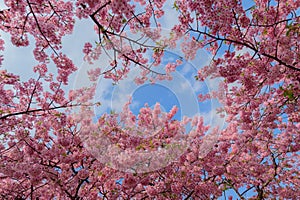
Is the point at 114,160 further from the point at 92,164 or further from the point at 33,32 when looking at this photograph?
the point at 33,32

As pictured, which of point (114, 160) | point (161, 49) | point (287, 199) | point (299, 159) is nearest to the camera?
point (161, 49)

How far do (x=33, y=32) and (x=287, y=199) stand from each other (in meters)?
9.17

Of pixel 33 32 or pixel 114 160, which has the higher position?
pixel 33 32

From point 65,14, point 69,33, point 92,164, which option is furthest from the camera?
point 92,164

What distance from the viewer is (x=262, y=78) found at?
6.67m

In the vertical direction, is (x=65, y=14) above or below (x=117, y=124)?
above

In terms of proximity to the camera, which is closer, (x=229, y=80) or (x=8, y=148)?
(x=229, y=80)

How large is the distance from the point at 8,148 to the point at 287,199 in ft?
28.7

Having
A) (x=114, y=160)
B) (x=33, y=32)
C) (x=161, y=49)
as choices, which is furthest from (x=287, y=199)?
(x=33, y=32)

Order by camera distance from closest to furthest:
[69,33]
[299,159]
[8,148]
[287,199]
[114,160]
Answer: [69,33], [114,160], [8,148], [287,199], [299,159]

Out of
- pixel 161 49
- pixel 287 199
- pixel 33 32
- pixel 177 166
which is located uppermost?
pixel 33 32

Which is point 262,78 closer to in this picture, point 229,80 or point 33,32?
point 229,80

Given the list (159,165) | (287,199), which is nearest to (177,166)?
(159,165)

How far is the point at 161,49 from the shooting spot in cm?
526
